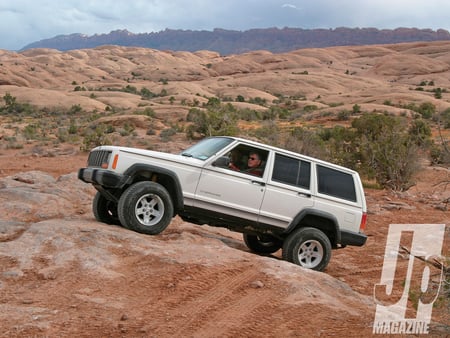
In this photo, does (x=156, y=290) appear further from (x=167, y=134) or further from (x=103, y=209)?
(x=167, y=134)

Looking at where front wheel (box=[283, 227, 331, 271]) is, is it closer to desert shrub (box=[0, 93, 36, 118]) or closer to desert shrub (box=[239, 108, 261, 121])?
desert shrub (box=[239, 108, 261, 121])

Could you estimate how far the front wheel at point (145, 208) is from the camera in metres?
6.99

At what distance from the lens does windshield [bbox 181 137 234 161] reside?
761 cm

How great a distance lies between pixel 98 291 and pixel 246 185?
2936 mm

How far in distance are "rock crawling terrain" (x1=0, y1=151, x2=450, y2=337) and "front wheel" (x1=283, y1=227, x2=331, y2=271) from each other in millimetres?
660

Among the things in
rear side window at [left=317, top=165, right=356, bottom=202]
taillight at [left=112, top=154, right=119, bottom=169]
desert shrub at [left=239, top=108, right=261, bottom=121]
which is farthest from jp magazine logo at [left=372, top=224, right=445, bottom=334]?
desert shrub at [left=239, top=108, right=261, bottom=121]

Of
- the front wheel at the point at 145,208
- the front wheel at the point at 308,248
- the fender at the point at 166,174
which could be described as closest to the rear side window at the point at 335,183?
the front wheel at the point at 308,248

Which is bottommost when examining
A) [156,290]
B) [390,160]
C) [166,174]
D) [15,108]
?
[156,290]

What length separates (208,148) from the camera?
7809 millimetres

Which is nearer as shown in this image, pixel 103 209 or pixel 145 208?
pixel 145 208

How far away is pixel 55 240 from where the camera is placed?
638 cm

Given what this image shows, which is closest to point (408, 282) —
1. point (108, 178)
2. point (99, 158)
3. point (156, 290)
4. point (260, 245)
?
point (156, 290)

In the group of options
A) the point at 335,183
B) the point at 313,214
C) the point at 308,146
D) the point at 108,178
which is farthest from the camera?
the point at 308,146

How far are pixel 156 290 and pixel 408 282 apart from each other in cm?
298
